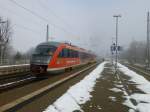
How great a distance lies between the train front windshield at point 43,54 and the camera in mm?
22234

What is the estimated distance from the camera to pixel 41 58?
22531 millimetres

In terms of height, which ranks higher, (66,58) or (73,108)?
(66,58)

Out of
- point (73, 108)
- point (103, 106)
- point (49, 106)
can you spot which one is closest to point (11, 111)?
point (49, 106)

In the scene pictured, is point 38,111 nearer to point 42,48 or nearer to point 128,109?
point 128,109

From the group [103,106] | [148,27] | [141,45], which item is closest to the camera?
[103,106]

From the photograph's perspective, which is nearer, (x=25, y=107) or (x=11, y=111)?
(x=11, y=111)

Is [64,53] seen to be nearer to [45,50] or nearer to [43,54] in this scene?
[45,50]

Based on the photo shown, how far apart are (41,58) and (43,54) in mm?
413

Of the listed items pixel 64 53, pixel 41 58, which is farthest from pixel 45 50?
pixel 64 53

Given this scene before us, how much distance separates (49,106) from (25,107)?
794 mm

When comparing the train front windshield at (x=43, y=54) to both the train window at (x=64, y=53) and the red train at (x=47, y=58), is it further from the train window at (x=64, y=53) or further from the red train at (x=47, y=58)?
the train window at (x=64, y=53)

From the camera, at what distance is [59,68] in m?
24.4

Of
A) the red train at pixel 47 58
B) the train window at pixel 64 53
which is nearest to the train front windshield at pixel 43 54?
the red train at pixel 47 58

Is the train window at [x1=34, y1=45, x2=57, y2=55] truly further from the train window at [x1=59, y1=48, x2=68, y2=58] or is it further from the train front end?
the train window at [x1=59, y1=48, x2=68, y2=58]
